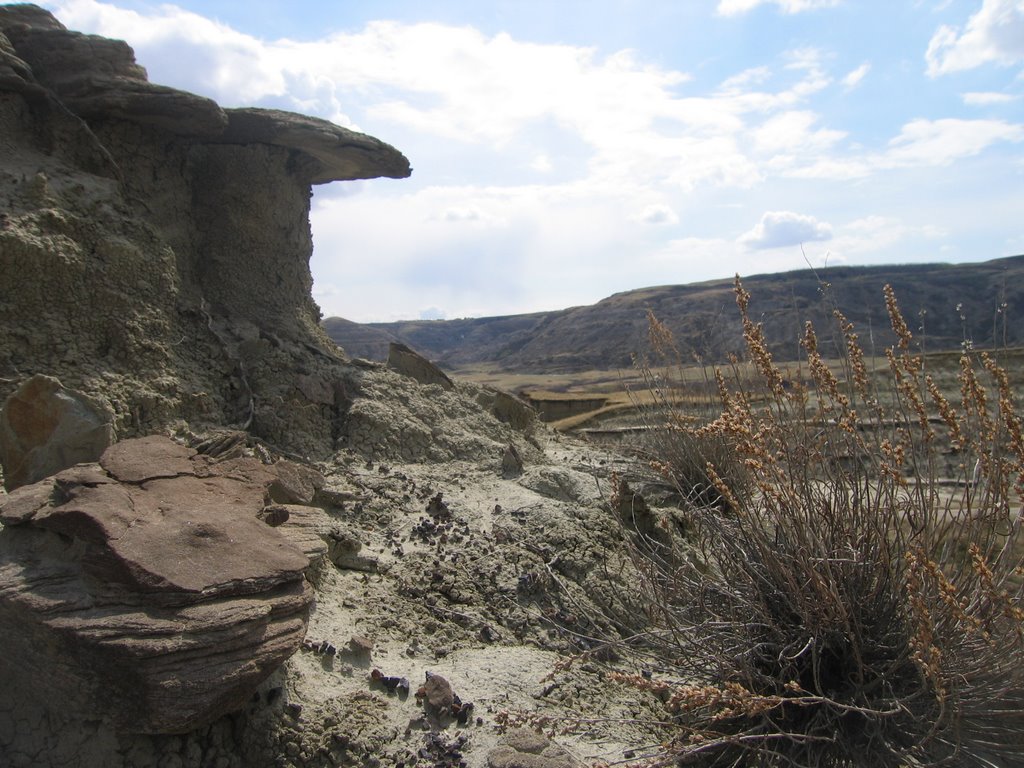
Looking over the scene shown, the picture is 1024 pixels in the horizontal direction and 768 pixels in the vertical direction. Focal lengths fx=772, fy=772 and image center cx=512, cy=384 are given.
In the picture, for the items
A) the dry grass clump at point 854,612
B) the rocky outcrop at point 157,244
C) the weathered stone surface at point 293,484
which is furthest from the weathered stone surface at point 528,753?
the rocky outcrop at point 157,244

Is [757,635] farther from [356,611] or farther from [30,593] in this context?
[30,593]

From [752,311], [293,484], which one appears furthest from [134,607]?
[752,311]

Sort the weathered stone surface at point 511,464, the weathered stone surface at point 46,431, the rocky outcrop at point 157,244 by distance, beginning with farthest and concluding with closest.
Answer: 1. the weathered stone surface at point 511,464
2. the rocky outcrop at point 157,244
3. the weathered stone surface at point 46,431

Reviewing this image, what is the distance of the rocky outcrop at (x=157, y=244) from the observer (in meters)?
4.03

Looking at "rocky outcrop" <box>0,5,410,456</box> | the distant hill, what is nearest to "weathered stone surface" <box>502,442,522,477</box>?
"rocky outcrop" <box>0,5,410,456</box>

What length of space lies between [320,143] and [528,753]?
4905 mm

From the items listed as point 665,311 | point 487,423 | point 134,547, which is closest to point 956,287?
A: point 665,311

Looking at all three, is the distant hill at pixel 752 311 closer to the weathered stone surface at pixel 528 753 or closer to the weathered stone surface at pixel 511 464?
the weathered stone surface at pixel 511 464

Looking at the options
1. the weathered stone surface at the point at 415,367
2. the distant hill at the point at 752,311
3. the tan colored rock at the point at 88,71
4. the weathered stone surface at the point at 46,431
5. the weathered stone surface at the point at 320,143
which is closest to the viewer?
the weathered stone surface at the point at 46,431

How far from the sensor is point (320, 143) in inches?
237

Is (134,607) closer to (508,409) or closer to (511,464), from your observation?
(511,464)

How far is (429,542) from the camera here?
4012mm

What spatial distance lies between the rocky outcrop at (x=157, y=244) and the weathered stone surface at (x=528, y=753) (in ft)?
8.10

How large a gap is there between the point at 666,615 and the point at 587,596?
Result: 4.28 feet
